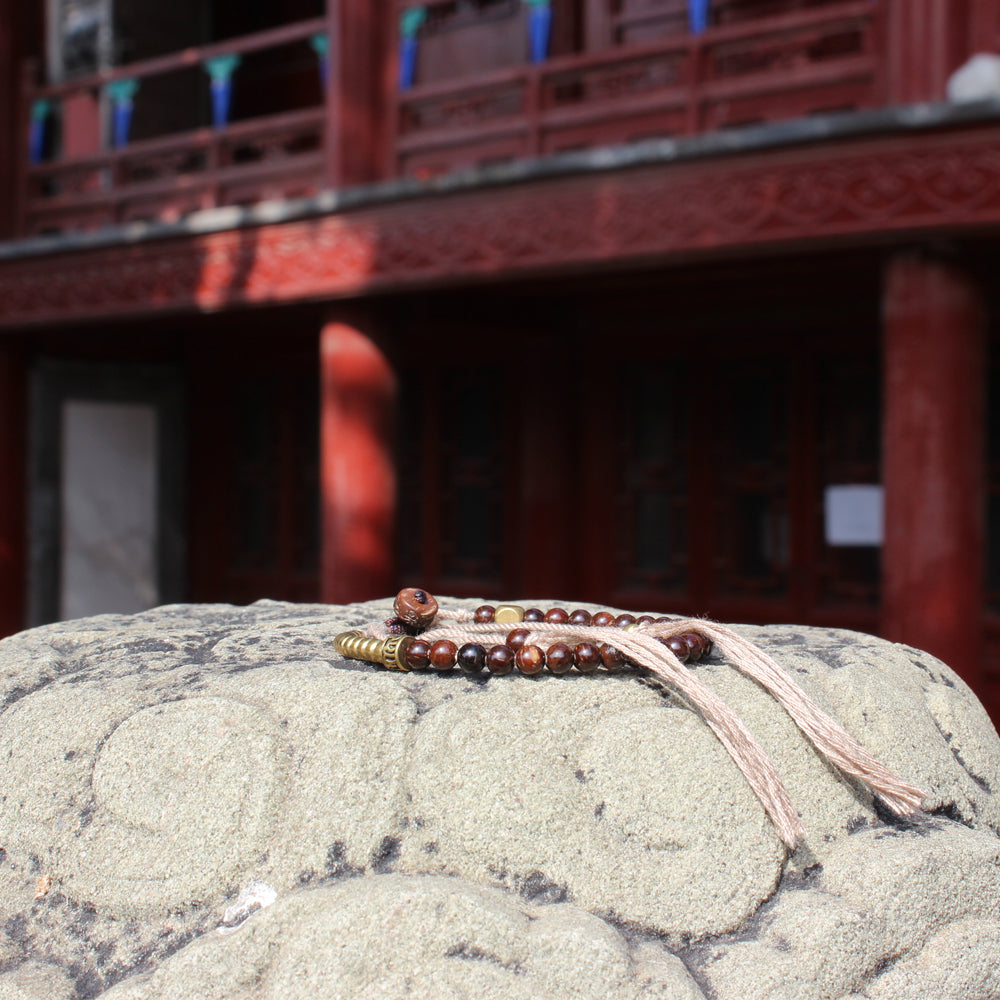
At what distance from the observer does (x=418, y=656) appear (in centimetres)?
141

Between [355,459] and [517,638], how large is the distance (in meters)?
3.39

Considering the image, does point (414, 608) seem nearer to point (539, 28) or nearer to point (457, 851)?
point (457, 851)

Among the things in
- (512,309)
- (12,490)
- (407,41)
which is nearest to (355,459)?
(512,309)

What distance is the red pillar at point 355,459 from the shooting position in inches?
185

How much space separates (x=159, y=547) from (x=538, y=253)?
13.6 ft

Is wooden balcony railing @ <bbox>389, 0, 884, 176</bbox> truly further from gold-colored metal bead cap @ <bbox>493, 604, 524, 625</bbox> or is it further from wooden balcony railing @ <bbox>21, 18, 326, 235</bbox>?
gold-colored metal bead cap @ <bbox>493, 604, 524, 625</bbox>

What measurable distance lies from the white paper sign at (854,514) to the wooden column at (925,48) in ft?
6.70

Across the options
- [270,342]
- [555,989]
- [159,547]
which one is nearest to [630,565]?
[270,342]

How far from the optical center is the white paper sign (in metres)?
5.08

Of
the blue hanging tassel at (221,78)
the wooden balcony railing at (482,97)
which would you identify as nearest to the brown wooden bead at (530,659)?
the wooden balcony railing at (482,97)

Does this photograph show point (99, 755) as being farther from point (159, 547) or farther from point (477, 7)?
point (159, 547)

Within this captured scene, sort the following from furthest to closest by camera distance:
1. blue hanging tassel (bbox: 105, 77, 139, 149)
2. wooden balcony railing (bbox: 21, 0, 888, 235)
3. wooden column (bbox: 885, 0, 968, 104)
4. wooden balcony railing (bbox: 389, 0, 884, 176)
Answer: blue hanging tassel (bbox: 105, 77, 139, 149)
wooden balcony railing (bbox: 21, 0, 888, 235)
wooden balcony railing (bbox: 389, 0, 884, 176)
wooden column (bbox: 885, 0, 968, 104)

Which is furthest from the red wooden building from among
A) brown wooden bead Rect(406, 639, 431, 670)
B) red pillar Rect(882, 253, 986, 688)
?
brown wooden bead Rect(406, 639, 431, 670)

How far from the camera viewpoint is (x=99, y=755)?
1.30 meters
